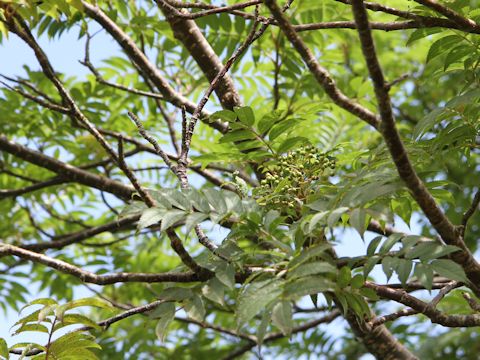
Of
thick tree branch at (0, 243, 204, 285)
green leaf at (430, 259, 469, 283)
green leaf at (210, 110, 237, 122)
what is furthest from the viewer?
green leaf at (210, 110, 237, 122)

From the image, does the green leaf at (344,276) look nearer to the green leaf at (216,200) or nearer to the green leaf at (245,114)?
the green leaf at (216,200)

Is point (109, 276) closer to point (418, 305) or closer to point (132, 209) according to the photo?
point (132, 209)

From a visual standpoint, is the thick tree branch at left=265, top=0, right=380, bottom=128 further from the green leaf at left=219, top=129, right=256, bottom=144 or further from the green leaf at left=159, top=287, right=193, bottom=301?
the green leaf at left=159, top=287, right=193, bottom=301

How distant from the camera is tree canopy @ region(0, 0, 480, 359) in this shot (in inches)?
59.6

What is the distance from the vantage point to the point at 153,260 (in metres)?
4.83

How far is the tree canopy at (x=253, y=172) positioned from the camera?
1.51 metres

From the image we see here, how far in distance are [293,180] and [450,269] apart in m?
0.61

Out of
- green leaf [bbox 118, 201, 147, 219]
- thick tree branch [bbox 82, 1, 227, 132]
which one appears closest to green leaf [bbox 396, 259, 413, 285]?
green leaf [bbox 118, 201, 147, 219]

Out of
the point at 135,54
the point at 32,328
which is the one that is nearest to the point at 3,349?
the point at 32,328

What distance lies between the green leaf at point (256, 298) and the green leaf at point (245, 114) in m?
0.79

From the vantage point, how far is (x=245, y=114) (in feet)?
7.01

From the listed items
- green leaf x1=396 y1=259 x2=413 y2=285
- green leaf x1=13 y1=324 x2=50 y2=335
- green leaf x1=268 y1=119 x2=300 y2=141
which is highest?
green leaf x1=268 y1=119 x2=300 y2=141

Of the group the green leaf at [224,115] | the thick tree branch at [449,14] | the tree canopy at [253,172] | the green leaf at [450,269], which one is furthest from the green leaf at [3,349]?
the thick tree branch at [449,14]

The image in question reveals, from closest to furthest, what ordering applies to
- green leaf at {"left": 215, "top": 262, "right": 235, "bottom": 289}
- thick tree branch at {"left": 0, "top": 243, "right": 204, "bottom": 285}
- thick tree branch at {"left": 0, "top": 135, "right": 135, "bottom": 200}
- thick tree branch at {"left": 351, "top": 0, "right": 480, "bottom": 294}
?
thick tree branch at {"left": 351, "top": 0, "right": 480, "bottom": 294} < green leaf at {"left": 215, "top": 262, "right": 235, "bottom": 289} < thick tree branch at {"left": 0, "top": 243, "right": 204, "bottom": 285} < thick tree branch at {"left": 0, "top": 135, "right": 135, "bottom": 200}
